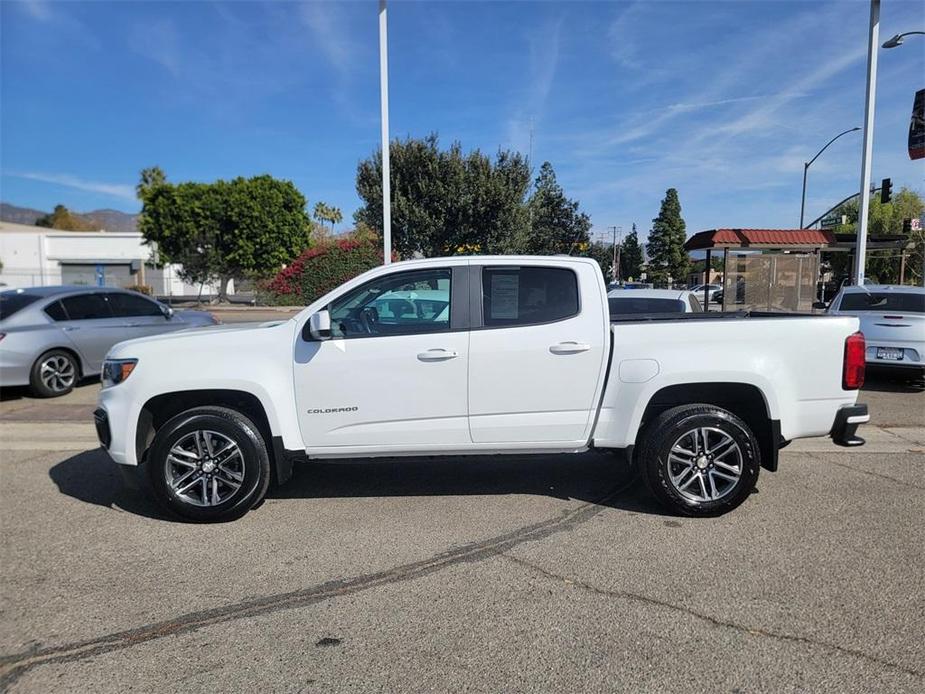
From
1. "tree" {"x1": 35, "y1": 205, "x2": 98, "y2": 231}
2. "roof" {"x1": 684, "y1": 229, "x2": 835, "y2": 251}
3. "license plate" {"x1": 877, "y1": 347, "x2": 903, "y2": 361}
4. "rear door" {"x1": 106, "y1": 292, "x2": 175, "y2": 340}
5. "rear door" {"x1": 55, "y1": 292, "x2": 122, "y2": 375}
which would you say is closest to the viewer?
"license plate" {"x1": 877, "y1": 347, "x2": 903, "y2": 361}

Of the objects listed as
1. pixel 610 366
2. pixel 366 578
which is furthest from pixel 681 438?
pixel 366 578

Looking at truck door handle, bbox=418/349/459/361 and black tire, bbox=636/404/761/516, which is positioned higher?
truck door handle, bbox=418/349/459/361

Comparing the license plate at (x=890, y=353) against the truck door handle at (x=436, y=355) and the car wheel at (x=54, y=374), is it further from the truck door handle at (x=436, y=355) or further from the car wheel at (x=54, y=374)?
the car wheel at (x=54, y=374)

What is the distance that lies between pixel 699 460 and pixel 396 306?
2.46m

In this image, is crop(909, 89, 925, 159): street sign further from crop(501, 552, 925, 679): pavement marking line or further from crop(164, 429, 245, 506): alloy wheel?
crop(164, 429, 245, 506): alloy wheel

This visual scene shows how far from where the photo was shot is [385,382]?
179 inches

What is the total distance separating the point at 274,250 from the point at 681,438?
3616cm

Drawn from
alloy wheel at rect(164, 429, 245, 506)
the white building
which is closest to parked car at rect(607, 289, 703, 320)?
alloy wheel at rect(164, 429, 245, 506)

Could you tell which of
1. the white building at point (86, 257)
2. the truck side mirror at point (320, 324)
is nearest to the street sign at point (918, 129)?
the truck side mirror at point (320, 324)

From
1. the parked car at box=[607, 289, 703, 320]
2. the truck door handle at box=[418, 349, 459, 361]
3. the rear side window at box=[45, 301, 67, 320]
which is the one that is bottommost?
the truck door handle at box=[418, 349, 459, 361]

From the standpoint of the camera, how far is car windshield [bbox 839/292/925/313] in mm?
9688

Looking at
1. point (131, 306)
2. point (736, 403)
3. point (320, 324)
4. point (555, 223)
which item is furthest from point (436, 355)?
point (555, 223)

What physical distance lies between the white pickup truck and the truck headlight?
2cm

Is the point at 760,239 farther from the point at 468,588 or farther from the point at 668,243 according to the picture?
the point at 668,243
